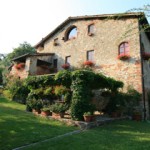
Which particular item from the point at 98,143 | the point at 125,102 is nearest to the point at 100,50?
the point at 125,102

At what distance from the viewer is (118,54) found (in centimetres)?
1770

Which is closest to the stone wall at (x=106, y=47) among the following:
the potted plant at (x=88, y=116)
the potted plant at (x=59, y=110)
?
the potted plant at (x=88, y=116)

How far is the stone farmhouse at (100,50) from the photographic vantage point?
16.6 metres

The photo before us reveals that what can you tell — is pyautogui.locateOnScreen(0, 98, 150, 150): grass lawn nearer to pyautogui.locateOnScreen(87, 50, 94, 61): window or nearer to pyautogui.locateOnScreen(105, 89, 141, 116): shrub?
pyautogui.locateOnScreen(105, 89, 141, 116): shrub

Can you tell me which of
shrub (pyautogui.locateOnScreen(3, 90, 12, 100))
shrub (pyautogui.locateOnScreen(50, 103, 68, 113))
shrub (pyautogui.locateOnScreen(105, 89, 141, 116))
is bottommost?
shrub (pyautogui.locateOnScreen(50, 103, 68, 113))

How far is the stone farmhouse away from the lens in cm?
1659

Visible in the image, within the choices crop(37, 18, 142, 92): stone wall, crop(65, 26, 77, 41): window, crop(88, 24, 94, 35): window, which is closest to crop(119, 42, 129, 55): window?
crop(37, 18, 142, 92): stone wall

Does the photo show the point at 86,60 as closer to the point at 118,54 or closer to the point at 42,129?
the point at 118,54

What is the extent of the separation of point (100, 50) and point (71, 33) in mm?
4787

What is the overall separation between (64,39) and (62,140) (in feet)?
51.6

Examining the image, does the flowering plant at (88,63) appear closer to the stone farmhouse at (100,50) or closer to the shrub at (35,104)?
the stone farmhouse at (100,50)

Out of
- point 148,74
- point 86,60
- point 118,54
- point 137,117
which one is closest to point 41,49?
point 86,60

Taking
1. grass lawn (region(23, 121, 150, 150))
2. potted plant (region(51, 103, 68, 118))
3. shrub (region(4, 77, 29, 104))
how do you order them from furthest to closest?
shrub (region(4, 77, 29, 104)), potted plant (region(51, 103, 68, 118)), grass lawn (region(23, 121, 150, 150))

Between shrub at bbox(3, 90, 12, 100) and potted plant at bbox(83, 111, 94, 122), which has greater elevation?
shrub at bbox(3, 90, 12, 100)
